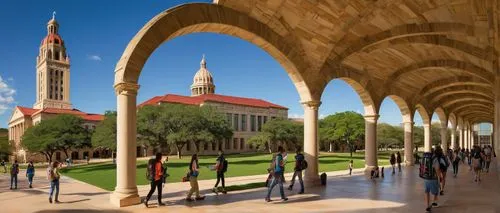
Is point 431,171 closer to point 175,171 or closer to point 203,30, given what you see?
point 203,30

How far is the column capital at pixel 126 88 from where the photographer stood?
35.0 ft

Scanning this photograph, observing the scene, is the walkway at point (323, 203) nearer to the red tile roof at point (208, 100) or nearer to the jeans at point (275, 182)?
the jeans at point (275, 182)

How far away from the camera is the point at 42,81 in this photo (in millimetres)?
109438

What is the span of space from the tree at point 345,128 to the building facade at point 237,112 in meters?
22.6

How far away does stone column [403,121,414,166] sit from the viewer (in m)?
28.5

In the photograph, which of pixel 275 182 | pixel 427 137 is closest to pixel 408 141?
pixel 427 137

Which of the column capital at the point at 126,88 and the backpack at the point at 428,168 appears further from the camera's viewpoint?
the column capital at the point at 126,88

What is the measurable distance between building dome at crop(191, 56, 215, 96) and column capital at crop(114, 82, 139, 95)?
4124 inches

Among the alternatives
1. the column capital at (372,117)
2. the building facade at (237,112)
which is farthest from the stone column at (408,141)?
the building facade at (237,112)

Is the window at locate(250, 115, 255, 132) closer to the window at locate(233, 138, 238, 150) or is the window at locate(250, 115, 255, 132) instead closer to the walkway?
the window at locate(233, 138, 238, 150)

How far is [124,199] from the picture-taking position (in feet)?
34.7

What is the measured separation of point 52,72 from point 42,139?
189ft

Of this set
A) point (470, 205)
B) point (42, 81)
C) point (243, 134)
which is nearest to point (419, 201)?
point (470, 205)

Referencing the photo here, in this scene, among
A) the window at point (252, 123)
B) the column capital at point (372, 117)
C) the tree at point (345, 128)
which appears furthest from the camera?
the window at point (252, 123)
